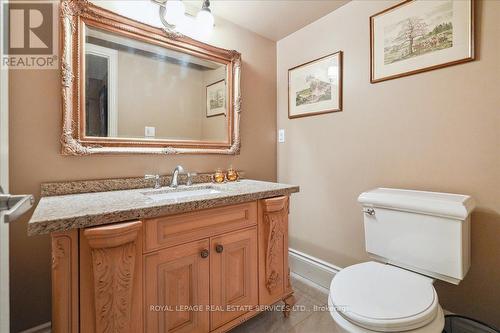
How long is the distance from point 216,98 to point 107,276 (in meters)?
1.35

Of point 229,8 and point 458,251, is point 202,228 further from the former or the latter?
A: point 229,8

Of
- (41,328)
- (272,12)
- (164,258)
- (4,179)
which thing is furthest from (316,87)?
(41,328)

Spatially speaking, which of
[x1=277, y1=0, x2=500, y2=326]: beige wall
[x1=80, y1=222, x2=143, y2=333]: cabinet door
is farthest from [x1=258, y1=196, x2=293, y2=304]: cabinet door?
[x1=80, y1=222, x2=143, y2=333]: cabinet door

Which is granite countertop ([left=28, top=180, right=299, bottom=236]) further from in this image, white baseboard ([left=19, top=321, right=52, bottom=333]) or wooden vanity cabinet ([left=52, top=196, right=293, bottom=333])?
white baseboard ([left=19, top=321, right=52, bottom=333])

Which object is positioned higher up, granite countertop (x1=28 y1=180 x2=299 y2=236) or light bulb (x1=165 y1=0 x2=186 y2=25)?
light bulb (x1=165 y1=0 x2=186 y2=25)

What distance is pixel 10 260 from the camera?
3.74 ft

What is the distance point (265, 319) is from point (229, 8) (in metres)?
2.14

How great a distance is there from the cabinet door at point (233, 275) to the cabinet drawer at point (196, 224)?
5cm

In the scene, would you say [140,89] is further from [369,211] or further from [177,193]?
[369,211]

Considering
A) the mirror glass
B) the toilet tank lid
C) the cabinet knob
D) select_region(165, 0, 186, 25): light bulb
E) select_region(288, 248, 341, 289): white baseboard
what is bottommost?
select_region(288, 248, 341, 289): white baseboard

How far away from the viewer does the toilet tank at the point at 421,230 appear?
106cm

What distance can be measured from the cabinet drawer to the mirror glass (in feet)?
2.28

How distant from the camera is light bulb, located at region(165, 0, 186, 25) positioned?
56.5 inches

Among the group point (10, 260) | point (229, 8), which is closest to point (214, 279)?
point (10, 260)
